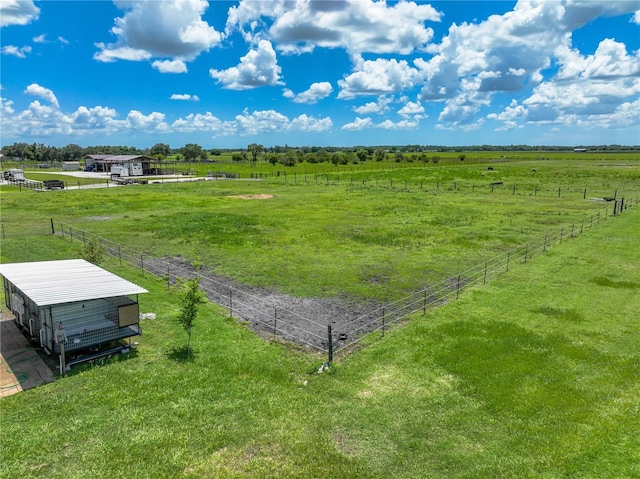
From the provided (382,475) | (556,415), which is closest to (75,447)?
(382,475)

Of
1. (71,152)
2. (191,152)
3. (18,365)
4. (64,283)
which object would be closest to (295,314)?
(64,283)

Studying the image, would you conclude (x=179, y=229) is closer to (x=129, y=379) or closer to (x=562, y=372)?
(x=129, y=379)

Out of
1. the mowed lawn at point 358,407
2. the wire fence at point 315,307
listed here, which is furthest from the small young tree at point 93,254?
the mowed lawn at point 358,407

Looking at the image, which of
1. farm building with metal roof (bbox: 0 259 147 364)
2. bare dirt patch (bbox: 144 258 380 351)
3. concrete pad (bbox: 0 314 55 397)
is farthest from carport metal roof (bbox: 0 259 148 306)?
bare dirt patch (bbox: 144 258 380 351)

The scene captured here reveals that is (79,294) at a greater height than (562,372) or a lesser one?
greater

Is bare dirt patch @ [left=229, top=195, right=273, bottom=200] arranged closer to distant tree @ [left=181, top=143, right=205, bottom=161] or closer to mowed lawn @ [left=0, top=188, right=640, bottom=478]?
mowed lawn @ [left=0, top=188, right=640, bottom=478]

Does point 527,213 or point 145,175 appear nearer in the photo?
point 527,213

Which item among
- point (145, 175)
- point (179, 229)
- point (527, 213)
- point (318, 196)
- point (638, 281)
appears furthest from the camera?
point (145, 175)

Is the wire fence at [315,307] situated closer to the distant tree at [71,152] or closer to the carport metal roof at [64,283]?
the carport metal roof at [64,283]
